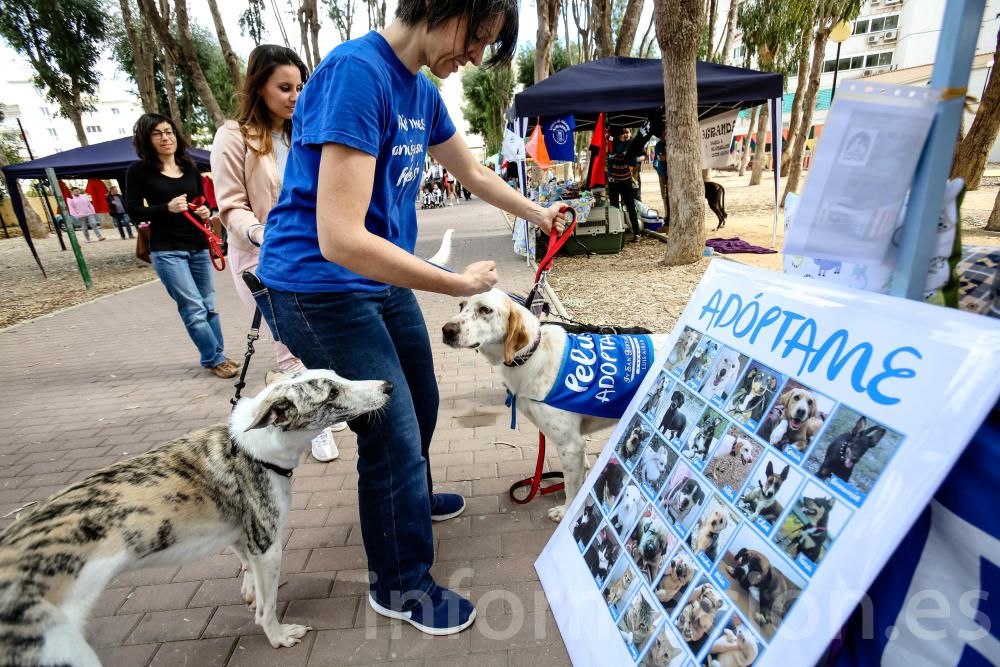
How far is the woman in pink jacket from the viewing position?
260 centimetres

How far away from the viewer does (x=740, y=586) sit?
3.73 ft

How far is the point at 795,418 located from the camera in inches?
44.6

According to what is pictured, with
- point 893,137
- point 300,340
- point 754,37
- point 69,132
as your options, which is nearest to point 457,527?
point 300,340

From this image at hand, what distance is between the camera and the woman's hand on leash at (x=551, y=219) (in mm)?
2420

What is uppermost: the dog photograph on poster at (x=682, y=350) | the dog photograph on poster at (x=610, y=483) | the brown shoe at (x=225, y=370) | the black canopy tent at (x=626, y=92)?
the black canopy tent at (x=626, y=92)

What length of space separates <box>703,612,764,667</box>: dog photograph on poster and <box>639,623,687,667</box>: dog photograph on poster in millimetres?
86

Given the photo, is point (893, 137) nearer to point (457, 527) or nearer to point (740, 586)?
point (740, 586)

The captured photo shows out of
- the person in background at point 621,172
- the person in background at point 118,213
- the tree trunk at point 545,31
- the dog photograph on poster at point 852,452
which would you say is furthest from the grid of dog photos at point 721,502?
the person in background at point 118,213

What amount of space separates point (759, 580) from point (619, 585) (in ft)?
1.71

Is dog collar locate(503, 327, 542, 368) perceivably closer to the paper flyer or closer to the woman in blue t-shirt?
the woman in blue t-shirt

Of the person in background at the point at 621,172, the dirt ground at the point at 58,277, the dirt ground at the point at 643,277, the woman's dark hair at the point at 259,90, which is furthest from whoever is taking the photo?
the person in background at the point at 621,172

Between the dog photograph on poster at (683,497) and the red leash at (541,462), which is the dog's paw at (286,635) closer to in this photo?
the red leash at (541,462)

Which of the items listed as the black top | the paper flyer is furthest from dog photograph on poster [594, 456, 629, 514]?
the black top

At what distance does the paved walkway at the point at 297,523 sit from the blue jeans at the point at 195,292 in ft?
1.25
